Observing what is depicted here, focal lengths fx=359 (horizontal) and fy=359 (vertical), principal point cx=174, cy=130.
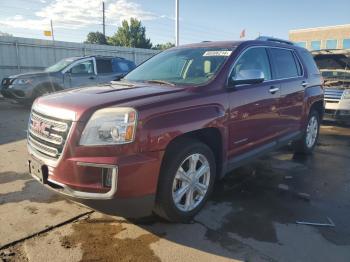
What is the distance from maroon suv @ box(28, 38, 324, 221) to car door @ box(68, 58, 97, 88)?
7.14m

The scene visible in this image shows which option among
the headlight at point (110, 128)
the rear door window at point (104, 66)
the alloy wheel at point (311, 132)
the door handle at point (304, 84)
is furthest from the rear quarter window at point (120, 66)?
the headlight at point (110, 128)

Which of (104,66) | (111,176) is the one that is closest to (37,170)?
(111,176)

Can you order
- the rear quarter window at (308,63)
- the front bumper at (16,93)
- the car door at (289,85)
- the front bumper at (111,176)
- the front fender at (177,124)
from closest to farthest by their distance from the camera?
the front bumper at (111,176) → the front fender at (177,124) → the car door at (289,85) → the rear quarter window at (308,63) → the front bumper at (16,93)

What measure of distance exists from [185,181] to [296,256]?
118 cm

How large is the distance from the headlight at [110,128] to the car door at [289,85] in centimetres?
265

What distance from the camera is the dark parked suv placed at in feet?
36.5

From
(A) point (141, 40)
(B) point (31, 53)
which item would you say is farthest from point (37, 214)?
(A) point (141, 40)

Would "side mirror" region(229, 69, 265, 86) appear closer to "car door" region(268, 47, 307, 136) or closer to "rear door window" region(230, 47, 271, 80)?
"rear door window" region(230, 47, 271, 80)

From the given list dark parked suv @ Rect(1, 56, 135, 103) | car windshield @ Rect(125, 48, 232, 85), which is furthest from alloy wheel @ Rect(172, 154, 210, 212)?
dark parked suv @ Rect(1, 56, 135, 103)

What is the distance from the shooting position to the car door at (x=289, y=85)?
16.4 feet

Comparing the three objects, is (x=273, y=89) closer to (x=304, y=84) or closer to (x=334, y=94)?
(x=304, y=84)

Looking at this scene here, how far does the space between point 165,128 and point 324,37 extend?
54015mm

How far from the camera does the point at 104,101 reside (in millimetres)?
3162

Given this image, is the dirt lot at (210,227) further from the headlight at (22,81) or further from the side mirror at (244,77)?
the headlight at (22,81)
